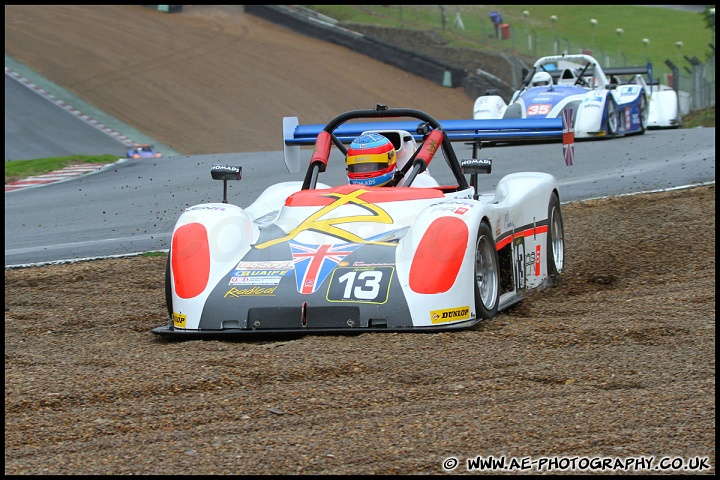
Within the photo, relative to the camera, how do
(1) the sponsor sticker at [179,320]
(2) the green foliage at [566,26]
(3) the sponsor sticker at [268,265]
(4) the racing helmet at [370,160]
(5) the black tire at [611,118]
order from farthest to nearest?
1. (2) the green foliage at [566,26]
2. (5) the black tire at [611,118]
3. (4) the racing helmet at [370,160]
4. (3) the sponsor sticker at [268,265]
5. (1) the sponsor sticker at [179,320]

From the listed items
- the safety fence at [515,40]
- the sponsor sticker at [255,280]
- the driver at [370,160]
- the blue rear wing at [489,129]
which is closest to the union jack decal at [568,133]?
the blue rear wing at [489,129]

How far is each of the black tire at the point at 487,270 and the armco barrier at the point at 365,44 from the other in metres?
26.9

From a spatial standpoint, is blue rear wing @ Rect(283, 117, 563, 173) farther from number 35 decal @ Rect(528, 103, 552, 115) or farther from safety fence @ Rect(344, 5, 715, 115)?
safety fence @ Rect(344, 5, 715, 115)

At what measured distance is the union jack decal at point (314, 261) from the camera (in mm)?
6539

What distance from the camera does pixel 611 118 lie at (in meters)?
18.3

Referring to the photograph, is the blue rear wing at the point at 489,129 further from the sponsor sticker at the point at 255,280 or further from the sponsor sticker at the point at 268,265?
the sponsor sticker at the point at 255,280

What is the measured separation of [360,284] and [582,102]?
491 inches

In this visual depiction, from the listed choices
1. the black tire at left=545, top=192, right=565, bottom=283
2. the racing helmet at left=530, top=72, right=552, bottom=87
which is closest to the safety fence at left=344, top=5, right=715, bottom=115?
the racing helmet at left=530, top=72, right=552, bottom=87

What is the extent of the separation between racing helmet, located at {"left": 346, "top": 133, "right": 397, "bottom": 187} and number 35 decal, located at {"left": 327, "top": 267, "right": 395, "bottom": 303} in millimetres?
1378

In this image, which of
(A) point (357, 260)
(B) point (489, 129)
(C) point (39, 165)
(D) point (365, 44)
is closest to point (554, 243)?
(B) point (489, 129)

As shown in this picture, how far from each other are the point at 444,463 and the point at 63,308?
469 cm

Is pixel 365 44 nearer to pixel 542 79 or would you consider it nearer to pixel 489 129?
pixel 542 79

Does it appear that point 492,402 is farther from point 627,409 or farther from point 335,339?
point 335,339

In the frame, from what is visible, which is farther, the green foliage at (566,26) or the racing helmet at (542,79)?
the green foliage at (566,26)
